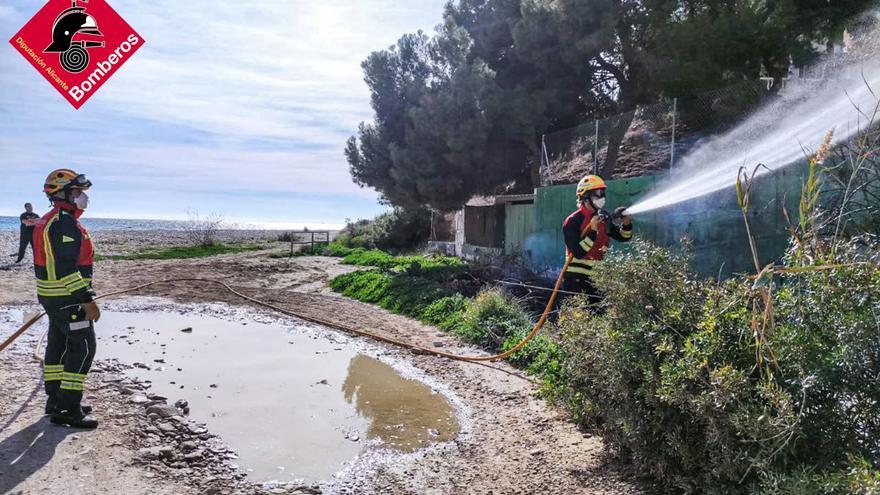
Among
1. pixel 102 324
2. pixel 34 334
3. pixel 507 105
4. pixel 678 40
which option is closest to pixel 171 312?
pixel 102 324

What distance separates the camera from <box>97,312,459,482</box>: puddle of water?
500 cm

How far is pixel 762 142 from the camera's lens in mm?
10164

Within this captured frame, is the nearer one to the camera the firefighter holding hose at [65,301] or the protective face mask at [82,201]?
the firefighter holding hose at [65,301]

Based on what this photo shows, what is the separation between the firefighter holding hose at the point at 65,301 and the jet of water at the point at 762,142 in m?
8.26

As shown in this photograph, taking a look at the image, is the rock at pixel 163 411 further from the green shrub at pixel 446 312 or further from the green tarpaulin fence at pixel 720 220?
the green tarpaulin fence at pixel 720 220

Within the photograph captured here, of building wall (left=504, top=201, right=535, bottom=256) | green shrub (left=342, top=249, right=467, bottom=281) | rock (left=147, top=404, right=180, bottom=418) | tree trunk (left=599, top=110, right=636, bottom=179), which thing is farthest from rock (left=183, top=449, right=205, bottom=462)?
building wall (left=504, top=201, right=535, bottom=256)

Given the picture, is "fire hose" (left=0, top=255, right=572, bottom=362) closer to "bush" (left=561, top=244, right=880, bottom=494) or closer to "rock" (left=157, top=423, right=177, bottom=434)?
"rock" (left=157, top=423, right=177, bottom=434)

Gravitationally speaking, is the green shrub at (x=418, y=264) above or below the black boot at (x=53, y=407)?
above

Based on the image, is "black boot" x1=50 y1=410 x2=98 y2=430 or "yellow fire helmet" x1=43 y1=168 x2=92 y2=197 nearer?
"black boot" x1=50 y1=410 x2=98 y2=430

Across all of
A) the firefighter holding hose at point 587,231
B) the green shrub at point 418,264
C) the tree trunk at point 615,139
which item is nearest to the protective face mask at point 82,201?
the firefighter holding hose at point 587,231

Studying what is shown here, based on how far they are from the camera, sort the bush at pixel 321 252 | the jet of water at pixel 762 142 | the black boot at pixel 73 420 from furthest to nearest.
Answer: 1. the bush at pixel 321 252
2. the jet of water at pixel 762 142
3. the black boot at pixel 73 420

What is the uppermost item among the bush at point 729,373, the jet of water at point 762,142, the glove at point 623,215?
the jet of water at point 762,142

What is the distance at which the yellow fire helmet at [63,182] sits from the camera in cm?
546

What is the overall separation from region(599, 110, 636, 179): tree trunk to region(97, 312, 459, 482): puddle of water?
23.8ft
